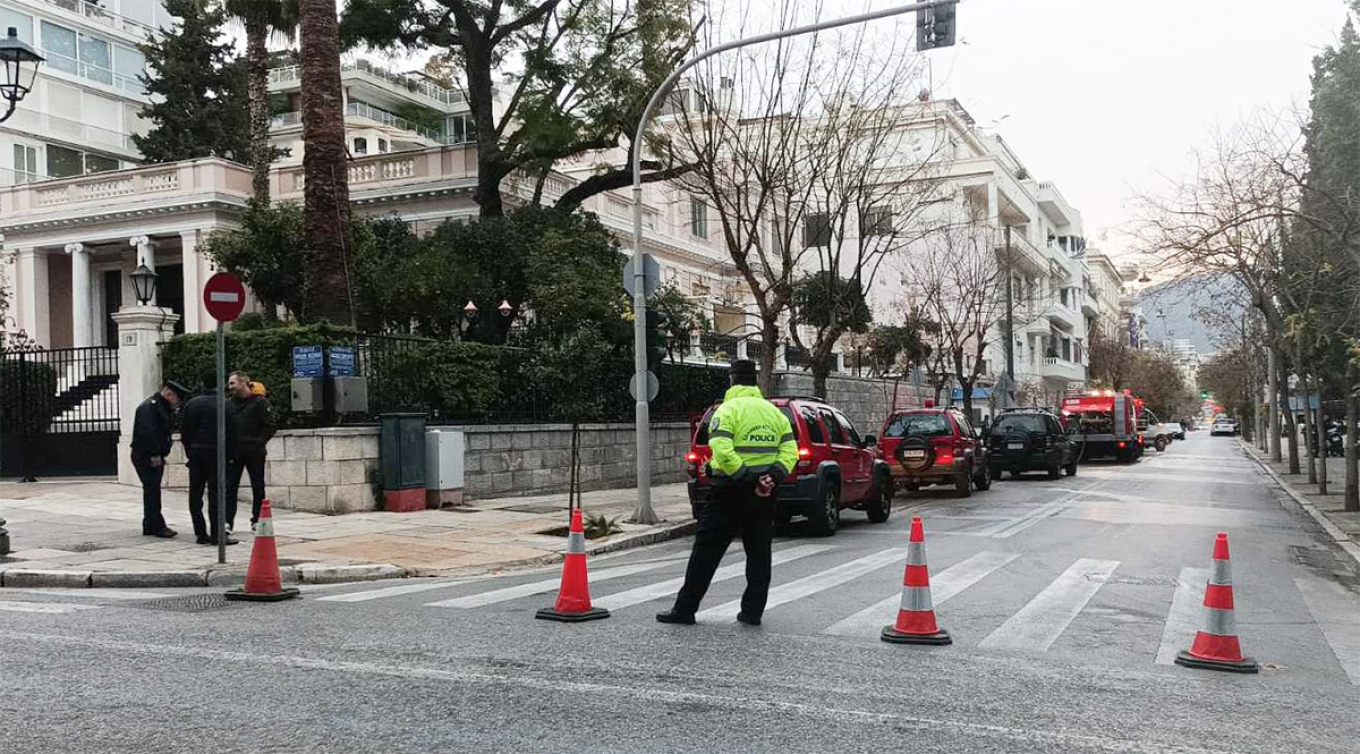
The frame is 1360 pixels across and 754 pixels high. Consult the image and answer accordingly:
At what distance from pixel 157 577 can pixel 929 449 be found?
1503cm

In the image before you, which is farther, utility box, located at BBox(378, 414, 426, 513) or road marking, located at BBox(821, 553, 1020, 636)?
utility box, located at BBox(378, 414, 426, 513)

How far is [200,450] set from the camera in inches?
487

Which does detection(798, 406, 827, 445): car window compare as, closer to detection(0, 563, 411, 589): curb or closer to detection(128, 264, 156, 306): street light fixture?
detection(0, 563, 411, 589): curb

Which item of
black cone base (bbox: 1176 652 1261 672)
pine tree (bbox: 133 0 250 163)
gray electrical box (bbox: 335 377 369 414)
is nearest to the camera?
black cone base (bbox: 1176 652 1261 672)

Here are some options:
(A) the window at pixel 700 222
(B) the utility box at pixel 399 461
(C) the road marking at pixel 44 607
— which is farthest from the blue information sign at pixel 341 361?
(A) the window at pixel 700 222

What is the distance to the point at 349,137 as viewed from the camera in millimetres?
50281

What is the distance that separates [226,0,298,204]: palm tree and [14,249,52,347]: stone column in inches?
352

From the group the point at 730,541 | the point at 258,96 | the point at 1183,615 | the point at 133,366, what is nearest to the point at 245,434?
the point at 133,366

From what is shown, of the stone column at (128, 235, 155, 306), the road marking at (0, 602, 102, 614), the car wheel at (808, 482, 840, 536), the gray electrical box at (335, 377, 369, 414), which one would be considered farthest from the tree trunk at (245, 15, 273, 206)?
the road marking at (0, 602, 102, 614)

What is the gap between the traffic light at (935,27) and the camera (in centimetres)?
1281

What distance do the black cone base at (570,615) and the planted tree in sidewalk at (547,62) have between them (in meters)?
15.8

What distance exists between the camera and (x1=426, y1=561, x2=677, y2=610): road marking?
28.8 ft

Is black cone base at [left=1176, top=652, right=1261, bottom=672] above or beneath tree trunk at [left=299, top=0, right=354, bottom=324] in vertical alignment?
beneath

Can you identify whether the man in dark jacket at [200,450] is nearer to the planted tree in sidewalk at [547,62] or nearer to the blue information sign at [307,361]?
the blue information sign at [307,361]
